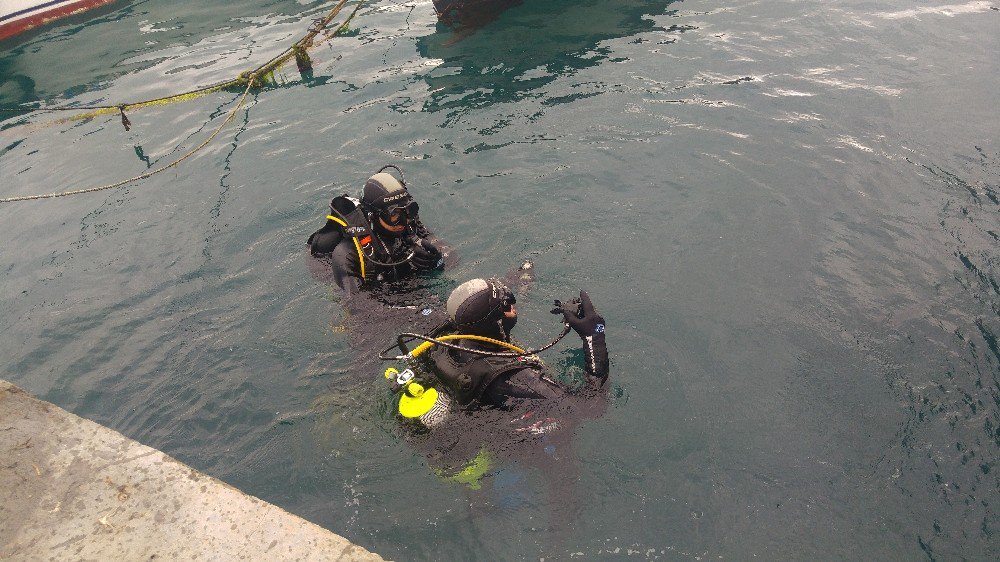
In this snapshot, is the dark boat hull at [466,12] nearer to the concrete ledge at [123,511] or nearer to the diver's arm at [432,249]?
the diver's arm at [432,249]

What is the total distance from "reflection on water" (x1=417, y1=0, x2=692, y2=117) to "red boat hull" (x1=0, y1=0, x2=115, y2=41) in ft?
53.0

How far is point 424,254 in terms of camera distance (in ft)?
22.6

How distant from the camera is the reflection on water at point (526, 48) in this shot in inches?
470

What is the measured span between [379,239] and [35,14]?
23.0 m

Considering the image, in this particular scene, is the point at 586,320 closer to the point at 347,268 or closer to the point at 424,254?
the point at 424,254

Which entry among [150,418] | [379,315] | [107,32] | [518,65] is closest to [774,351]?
[379,315]

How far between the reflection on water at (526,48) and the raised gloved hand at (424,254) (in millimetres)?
5168

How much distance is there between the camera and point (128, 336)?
289 inches

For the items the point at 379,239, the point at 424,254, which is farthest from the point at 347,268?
the point at 424,254

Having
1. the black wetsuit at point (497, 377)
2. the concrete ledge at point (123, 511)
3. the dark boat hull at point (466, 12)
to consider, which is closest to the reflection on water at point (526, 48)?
the dark boat hull at point (466, 12)

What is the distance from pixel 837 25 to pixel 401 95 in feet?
31.1

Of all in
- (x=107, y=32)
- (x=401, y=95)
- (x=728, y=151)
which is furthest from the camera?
(x=107, y=32)

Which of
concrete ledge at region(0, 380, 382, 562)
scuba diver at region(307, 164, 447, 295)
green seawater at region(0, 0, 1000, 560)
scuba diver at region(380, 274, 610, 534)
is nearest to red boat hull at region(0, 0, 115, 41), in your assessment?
green seawater at region(0, 0, 1000, 560)

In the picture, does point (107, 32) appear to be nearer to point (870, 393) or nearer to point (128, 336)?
point (128, 336)
